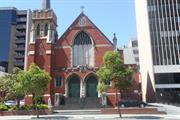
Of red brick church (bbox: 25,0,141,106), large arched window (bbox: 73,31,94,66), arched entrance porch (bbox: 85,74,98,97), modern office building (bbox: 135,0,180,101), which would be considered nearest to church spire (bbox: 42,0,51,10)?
red brick church (bbox: 25,0,141,106)

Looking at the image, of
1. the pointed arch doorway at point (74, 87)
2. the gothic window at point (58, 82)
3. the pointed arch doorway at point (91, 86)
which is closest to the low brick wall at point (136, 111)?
the pointed arch doorway at point (91, 86)

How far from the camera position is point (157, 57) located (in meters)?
53.4

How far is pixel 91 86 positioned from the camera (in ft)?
163

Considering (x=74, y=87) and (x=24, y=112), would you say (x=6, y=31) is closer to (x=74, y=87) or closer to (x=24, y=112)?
(x=74, y=87)

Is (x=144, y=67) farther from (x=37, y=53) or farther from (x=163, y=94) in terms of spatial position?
(x=37, y=53)

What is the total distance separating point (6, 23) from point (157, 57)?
56.8 m

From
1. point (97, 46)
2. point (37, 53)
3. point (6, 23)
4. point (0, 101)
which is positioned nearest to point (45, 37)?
point (37, 53)

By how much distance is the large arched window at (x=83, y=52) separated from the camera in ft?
169

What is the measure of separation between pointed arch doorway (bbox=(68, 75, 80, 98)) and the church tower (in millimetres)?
3664

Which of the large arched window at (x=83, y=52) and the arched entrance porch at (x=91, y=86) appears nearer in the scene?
the arched entrance porch at (x=91, y=86)

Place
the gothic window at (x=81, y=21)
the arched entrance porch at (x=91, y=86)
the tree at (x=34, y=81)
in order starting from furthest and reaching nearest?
1. the gothic window at (x=81, y=21)
2. the arched entrance porch at (x=91, y=86)
3. the tree at (x=34, y=81)

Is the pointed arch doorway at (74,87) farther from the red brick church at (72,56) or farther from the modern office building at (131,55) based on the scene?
the modern office building at (131,55)

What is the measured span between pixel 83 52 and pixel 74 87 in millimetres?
6351

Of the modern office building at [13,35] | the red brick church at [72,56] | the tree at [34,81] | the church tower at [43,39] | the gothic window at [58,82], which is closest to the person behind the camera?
the tree at [34,81]
